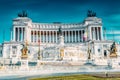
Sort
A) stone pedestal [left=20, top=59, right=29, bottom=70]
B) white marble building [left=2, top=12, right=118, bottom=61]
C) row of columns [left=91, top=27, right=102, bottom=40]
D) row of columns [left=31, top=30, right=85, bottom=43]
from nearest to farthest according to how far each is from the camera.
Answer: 1. stone pedestal [left=20, top=59, right=29, bottom=70]
2. white marble building [left=2, top=12, right=118, bottom=61]
3. row of columns [left=91, top=27, right=102, bottom=40]
4. row of columns [left=31, top=30, right=85, bottom=43]

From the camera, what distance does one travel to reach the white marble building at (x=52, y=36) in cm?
9988

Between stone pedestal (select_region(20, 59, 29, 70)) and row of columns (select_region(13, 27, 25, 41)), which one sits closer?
stone pedestal (select_region(20, 59, 29, 70))

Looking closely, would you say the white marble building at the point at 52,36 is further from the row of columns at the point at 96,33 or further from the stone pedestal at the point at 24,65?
the stone pedestal at the point at 24,65

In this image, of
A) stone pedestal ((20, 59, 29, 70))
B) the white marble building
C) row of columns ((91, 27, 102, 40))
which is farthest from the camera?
row of columns ((91, 27, 102, 40))

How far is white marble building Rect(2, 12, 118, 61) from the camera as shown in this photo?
328 ft

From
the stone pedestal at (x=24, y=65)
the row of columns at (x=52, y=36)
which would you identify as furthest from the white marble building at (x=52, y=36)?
the stone pedestal at (x=24, y=65)

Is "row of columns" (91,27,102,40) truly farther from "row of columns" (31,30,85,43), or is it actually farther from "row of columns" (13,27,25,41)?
"row of columns" (13,27,25,41)

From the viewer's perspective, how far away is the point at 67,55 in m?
84.9

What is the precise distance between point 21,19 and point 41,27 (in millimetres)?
12290

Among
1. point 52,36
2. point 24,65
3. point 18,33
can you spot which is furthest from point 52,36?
point 24,65

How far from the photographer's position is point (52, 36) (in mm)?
121500

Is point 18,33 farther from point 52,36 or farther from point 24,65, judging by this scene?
point 24,65

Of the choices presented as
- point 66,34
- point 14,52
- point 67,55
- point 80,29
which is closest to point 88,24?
point 80,29

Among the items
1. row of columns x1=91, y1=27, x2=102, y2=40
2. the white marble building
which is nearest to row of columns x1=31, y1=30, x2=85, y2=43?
the white marble building
